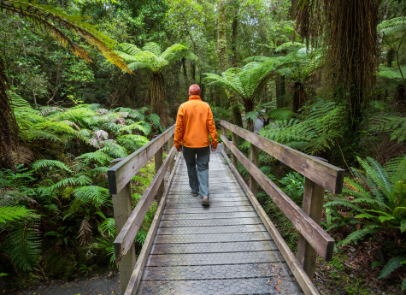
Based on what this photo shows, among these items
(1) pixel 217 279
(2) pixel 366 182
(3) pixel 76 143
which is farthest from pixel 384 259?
(3) pixel 76 143

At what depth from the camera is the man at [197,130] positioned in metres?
3.29

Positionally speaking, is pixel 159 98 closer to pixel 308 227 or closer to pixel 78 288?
pixel 78 288

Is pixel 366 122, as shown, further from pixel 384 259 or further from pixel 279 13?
pixel 279 13

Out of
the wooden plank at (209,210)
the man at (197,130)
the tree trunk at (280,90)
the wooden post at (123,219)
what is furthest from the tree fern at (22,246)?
the tree trunk at (280,90)

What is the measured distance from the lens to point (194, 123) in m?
3.30

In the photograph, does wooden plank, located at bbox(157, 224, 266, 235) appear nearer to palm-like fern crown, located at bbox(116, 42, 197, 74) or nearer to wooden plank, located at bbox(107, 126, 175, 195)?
wooden plank, located at bbox(107, 126, 175, 195)

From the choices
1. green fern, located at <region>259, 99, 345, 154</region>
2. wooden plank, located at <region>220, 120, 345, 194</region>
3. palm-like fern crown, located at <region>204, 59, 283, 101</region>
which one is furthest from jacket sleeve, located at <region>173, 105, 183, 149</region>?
palm-like fern crown, located at <region>204, 59, 283, 101</region>

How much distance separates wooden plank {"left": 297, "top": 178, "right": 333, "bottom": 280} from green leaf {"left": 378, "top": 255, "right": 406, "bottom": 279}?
105cm

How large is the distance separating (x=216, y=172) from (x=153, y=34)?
793 centimetres

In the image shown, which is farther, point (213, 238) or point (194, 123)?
point (194, 123)

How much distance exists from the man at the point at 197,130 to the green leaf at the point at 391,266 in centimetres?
213

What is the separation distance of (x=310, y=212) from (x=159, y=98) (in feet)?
24.9

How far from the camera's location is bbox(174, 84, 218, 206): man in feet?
10.8

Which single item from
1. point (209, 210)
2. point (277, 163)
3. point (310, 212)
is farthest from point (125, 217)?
point (277, 163)
